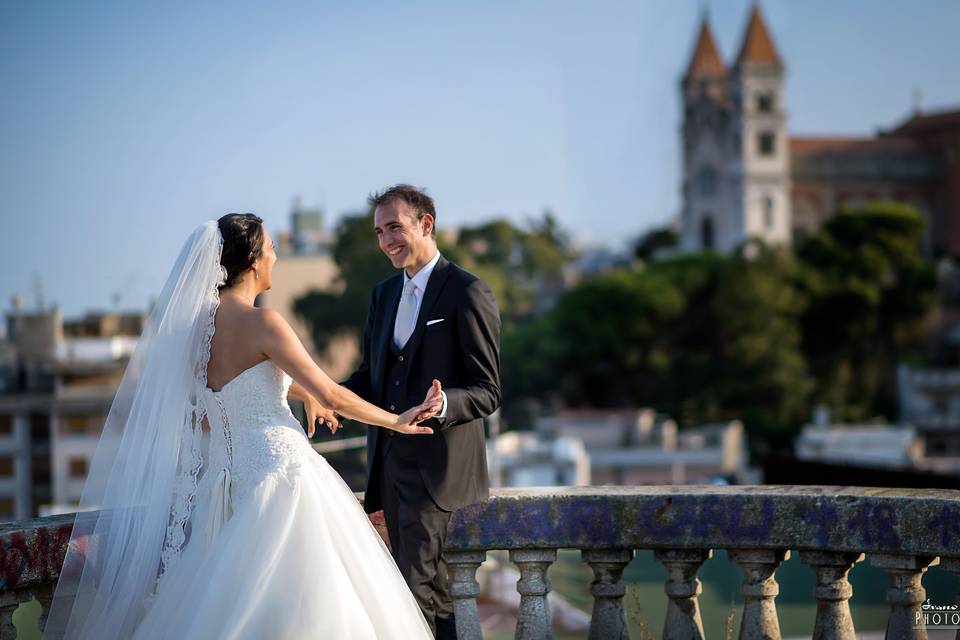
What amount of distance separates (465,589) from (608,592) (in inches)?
20.1

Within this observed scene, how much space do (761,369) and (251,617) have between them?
224 ft

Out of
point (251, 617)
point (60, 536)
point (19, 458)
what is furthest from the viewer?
point (19, 458)

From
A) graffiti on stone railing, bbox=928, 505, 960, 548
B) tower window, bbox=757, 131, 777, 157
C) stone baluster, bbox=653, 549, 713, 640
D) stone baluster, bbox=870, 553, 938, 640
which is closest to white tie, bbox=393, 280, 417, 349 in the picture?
stone baluster, bbox=653, 549, 713, 640

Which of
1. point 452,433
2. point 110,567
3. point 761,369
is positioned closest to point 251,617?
point 110,567

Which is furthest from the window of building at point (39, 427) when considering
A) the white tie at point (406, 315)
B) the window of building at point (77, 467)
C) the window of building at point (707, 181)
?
the window of building at point (707, 181)

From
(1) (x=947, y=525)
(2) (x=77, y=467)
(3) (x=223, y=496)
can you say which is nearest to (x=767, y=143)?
Answer: (2) (x=77, y=467)

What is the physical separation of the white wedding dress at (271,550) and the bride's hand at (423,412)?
0.32 meters

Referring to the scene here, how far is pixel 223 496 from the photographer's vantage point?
14.5 feet

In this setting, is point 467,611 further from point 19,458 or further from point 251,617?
point 19,458

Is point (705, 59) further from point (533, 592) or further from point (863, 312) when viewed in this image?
point (533, 592)

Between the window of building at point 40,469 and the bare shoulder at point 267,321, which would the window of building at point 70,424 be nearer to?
the window of building at point 40,469

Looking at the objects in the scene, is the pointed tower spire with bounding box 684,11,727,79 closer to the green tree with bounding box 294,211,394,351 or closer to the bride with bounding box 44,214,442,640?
the green tree with bounding box 294,211,394,351

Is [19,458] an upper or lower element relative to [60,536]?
lower

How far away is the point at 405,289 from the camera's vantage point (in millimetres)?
4758
